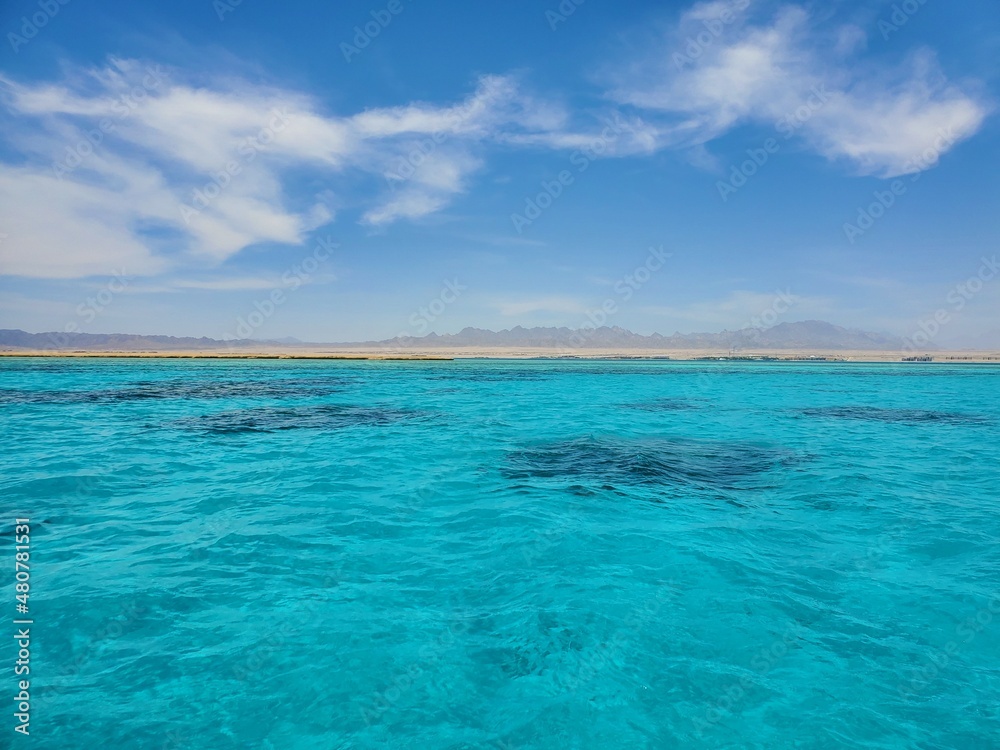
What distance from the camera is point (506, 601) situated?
23.5 ft

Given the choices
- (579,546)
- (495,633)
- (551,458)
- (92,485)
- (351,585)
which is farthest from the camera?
(551,458)

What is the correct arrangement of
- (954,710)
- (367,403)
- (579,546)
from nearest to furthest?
(954,710)
(579,546)
(367,403)

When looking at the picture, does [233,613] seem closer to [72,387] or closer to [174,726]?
[174,726]

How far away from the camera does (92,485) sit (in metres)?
12.5

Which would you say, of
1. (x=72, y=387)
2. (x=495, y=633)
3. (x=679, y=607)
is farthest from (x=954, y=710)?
(x=72, y=387)

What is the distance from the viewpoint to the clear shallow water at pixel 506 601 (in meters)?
4.95

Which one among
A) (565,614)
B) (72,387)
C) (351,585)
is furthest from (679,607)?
(72,387)

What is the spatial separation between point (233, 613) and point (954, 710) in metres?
8.38

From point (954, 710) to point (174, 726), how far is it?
7763mm

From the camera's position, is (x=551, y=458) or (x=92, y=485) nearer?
(x=92, y=485)

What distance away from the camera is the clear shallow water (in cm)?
495

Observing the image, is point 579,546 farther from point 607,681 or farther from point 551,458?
point 551,458

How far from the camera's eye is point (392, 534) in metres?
9.72

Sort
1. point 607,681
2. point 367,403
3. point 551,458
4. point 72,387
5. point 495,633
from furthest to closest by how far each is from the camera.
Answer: point 72,387, point 367,403, point 551,458, point 495,633, point 607,681
